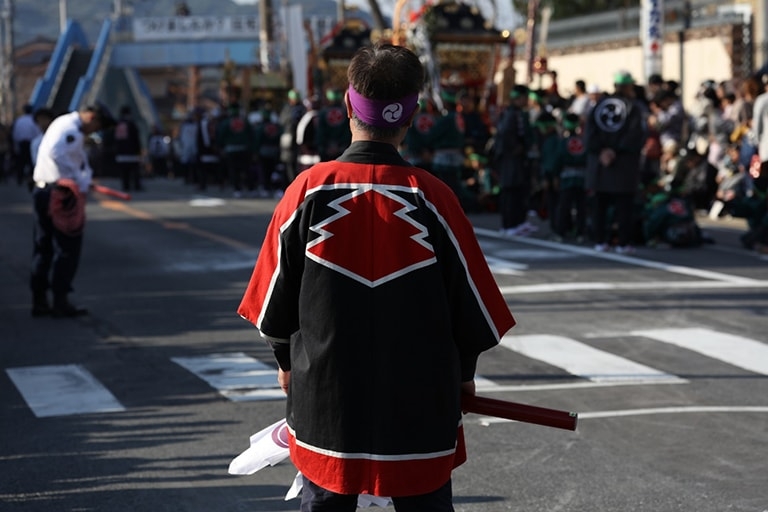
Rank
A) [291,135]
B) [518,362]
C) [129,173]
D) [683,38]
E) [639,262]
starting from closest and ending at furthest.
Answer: [518,362], [639,262], [291,135], [683,38], [129,173]

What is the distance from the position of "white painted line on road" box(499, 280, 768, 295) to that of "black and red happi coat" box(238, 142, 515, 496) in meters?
A: 9.06

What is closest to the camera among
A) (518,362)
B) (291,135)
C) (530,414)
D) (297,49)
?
(530,414)

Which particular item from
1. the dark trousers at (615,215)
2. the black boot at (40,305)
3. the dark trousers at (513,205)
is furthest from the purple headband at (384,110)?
the dark trousers at (513,205)

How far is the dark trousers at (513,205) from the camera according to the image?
19328 mm

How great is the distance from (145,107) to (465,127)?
152ft

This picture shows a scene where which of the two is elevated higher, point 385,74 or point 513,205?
point 385,74

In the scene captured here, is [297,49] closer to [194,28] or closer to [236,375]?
[236,375]

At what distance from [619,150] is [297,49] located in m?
21.3

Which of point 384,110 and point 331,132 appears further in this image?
point 331,132

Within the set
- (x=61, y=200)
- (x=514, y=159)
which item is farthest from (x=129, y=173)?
(x=61, y=200)

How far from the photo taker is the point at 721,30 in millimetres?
29312

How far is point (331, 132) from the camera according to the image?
23.1m

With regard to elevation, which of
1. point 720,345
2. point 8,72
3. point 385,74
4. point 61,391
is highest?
point 8,72

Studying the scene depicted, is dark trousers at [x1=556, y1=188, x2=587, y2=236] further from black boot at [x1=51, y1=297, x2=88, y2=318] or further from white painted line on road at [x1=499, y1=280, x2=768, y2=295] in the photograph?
black boot at [x1=51, y1=297, x2=88, y2=318]
